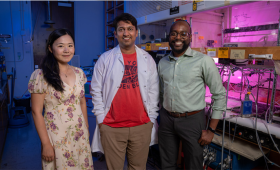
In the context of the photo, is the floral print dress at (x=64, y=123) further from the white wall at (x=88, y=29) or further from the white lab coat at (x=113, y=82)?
the white wall at (x=88, y=29)

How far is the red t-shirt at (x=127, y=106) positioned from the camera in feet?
5.05

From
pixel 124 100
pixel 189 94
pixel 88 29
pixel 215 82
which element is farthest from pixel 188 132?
pixel 88 29

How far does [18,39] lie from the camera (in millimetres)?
4977

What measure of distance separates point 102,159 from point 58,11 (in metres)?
4.59

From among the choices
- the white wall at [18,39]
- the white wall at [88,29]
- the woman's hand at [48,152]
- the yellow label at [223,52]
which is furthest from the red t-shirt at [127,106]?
the white wall at [88,29]

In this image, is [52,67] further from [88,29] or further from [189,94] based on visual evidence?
[88,29]

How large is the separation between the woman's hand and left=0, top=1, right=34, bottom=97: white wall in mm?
4640

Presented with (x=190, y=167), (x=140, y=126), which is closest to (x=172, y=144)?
(x=190, y=167)

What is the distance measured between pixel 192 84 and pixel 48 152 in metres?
1.13

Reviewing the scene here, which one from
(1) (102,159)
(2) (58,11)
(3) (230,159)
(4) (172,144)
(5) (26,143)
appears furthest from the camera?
(2) (58,11)

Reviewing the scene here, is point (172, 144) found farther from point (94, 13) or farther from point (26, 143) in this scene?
point (94, 13)

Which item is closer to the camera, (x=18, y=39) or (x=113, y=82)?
(x=113, y=82)

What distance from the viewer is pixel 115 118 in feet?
5.03

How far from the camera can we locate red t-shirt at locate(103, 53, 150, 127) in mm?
1540
